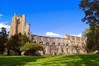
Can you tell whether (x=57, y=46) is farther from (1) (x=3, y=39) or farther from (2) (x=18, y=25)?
(1) (x=3, y=39)

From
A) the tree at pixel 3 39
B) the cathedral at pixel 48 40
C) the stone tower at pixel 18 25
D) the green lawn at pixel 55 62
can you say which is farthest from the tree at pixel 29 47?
the stone tower at pixel 18 25

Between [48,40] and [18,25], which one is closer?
[18,25]

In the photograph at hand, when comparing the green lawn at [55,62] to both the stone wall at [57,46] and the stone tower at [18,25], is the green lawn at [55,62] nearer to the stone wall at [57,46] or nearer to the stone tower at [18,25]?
the stone wall at [57,46]

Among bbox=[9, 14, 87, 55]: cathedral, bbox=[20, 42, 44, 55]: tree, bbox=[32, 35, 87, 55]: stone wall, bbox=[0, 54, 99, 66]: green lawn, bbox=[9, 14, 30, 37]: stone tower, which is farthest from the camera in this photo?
bbox=[9, 14, 30, 37]: stone tower

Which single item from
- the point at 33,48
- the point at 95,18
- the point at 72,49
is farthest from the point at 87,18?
the point at 72,49

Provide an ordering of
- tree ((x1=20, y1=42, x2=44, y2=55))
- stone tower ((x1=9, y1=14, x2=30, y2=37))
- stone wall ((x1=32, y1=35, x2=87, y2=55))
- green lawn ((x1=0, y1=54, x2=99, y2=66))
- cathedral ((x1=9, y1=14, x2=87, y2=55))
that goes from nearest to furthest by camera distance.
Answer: green lawn ((x1=0, y1=54, x2=99, y2=66))
tree ((x1=20, y1=42, x2=44, y2=55))
stone wall ((x1=32, y1=35, x2=87, y2=55))
cathedral ((x1=9, y1=14, x2=87, y2=55))
stone tower ((x1=9, y1=14, x2=30, y2=37))

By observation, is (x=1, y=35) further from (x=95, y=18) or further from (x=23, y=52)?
(x=95, y=18)

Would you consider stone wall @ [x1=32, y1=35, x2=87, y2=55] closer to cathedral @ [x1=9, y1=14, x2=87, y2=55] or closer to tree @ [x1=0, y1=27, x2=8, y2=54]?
cathedral @ [x1=9, y1=14, x2=87, y2=55]

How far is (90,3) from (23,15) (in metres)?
92.3

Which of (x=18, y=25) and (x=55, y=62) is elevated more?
(x=18, y=25)

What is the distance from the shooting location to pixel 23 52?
67.9 meters

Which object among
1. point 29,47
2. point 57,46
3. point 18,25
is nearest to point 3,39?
point 29,47

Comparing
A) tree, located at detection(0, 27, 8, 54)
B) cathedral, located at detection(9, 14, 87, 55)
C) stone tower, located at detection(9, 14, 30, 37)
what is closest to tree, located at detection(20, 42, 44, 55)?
tree, located at detection(0, 27, 8, 54)

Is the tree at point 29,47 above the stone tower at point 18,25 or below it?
below
